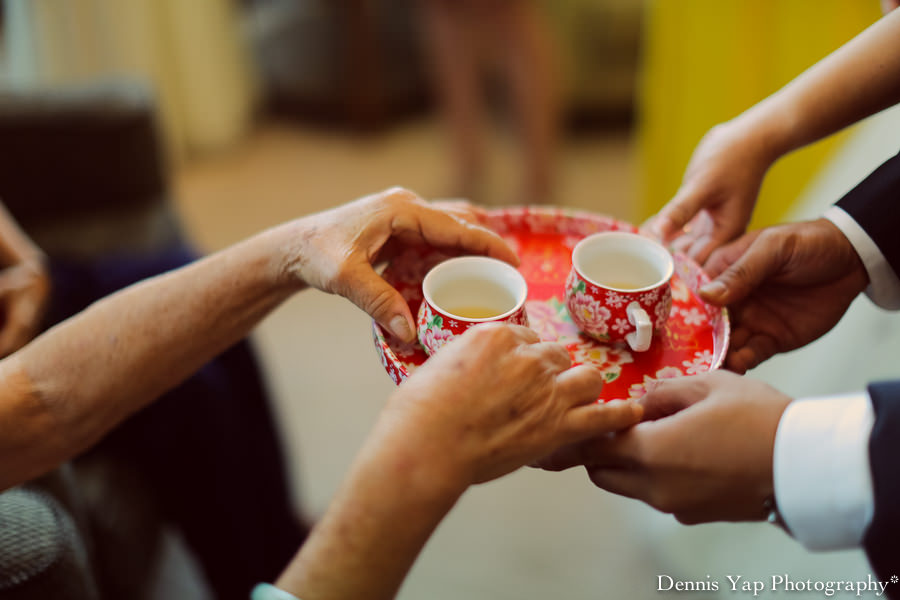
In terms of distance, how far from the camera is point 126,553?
1.17 meters

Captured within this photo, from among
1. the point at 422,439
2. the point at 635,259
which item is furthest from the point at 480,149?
the point at 422,439

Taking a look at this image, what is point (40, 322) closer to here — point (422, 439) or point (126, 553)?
point (126, 553)

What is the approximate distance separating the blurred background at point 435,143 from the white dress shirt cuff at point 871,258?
0.29 meters

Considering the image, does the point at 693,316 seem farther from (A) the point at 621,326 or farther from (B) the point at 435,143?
(B) the point at 435,143

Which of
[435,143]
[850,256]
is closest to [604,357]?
[850,256]

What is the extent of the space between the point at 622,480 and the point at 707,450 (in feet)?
0.34

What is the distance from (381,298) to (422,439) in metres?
0.22

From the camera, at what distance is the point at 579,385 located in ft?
2.60

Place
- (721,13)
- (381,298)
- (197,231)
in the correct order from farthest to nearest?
(197,231), (721,13), (381,298)

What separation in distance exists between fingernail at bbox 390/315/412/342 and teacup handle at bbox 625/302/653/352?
0.84ft

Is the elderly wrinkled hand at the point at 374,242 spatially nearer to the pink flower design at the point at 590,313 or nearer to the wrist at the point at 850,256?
the pink flower design at the point at 590,313

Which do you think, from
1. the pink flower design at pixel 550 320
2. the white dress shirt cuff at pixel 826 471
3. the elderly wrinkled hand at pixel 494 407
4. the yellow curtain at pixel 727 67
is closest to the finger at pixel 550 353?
the elderly wrinkled hand at pixel 494 407

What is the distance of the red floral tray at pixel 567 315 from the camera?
35.3 inches

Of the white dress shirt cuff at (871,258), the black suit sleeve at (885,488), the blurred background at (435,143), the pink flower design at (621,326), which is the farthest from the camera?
the blurred background at (435,143)
